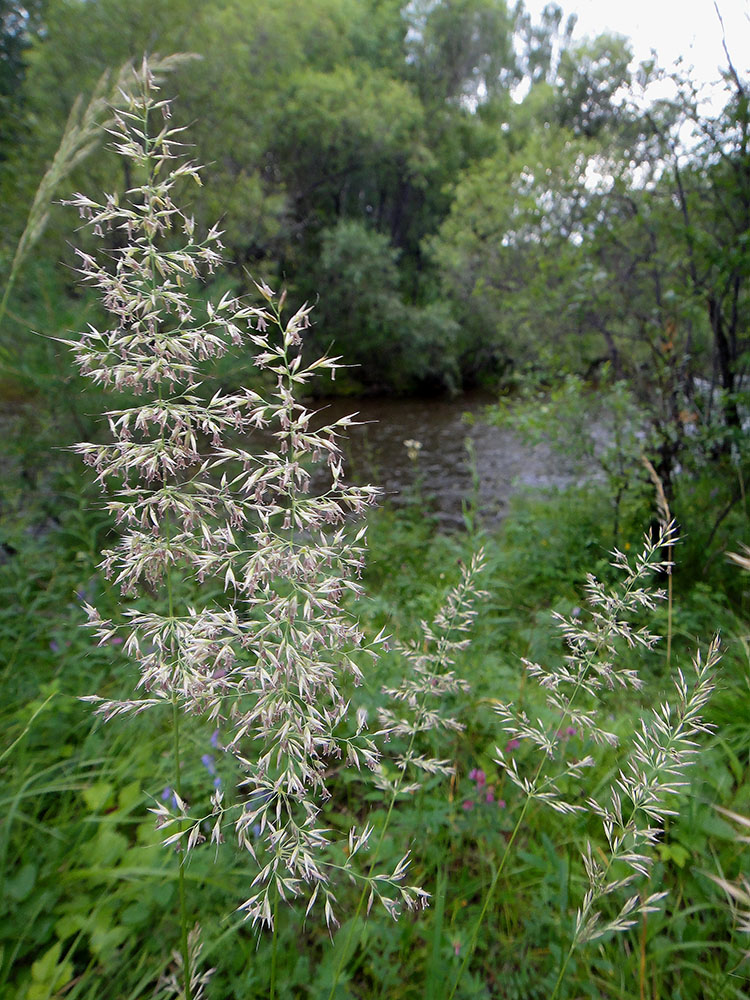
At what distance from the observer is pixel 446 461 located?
11094 millimetres

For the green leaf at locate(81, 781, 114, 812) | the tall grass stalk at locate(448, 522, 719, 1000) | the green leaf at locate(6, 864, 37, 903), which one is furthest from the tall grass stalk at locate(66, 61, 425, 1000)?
the green leaf at locate(81, 781, 114, 812)

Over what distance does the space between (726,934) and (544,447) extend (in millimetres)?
10441

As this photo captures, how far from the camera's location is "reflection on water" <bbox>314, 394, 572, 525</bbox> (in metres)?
8.48

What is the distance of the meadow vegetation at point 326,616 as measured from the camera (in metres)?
1.12

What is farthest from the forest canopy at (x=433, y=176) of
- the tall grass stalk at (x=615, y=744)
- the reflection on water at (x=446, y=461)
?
the reflection on water at (x=446, y=461)

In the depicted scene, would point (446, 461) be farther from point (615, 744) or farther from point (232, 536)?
point (232, 536)

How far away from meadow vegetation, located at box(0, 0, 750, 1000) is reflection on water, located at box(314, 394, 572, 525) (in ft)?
2.41

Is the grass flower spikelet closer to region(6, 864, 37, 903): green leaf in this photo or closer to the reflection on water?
region(6, 864, 37, 903): green leaf

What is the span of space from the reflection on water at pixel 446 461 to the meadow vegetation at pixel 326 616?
735 mm

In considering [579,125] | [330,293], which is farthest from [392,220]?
[579,125]

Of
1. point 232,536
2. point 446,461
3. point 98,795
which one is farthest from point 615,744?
point 446,461

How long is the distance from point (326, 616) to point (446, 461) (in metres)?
10.1

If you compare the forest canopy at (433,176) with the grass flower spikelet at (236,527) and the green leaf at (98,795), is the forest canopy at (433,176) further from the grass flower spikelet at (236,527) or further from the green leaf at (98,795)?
the green leaf at (98,795)

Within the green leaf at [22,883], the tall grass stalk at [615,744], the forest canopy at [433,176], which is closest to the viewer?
the tall grass stalk at [615,744]
